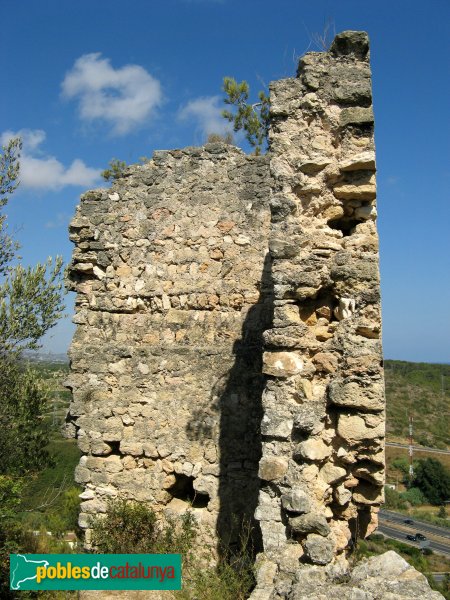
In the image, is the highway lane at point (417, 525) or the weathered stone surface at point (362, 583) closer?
the weathered stone surface at point (362, 583)

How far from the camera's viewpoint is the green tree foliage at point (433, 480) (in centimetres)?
3853

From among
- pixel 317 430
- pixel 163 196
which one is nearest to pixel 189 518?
pixel 317 430

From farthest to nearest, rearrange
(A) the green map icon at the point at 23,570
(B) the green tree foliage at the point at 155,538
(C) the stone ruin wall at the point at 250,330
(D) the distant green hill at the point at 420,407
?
(D) the distant green hill at the point at 420,407
(B) the green tree foliage at the point at 155,538
(A) the green map icon at the point at 23,570
(C) the stone ruin wall at the point at 250,330

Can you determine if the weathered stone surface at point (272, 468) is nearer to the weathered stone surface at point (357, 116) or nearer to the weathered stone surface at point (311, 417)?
the weathered stone surface at point (311, 417)

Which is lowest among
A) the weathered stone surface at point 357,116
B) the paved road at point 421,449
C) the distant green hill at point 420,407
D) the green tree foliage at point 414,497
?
the green tree foliage at point 414,497

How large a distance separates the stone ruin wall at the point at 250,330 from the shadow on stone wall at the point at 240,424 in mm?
15

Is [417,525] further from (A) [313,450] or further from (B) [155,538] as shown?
(A) [313,450]

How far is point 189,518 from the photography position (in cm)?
558

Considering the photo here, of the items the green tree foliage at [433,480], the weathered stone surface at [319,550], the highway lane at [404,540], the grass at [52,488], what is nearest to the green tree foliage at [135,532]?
the grass at [52,488]

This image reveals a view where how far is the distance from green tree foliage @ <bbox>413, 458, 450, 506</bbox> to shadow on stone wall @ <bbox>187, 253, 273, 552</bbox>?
123 ft

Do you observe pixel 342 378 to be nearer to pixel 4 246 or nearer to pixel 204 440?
pixel 204 440

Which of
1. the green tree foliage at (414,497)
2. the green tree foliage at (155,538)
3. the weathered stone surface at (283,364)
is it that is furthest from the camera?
the green tree foliage at (414,497)

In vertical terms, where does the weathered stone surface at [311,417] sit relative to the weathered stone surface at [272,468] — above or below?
above

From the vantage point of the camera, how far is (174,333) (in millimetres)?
6062
